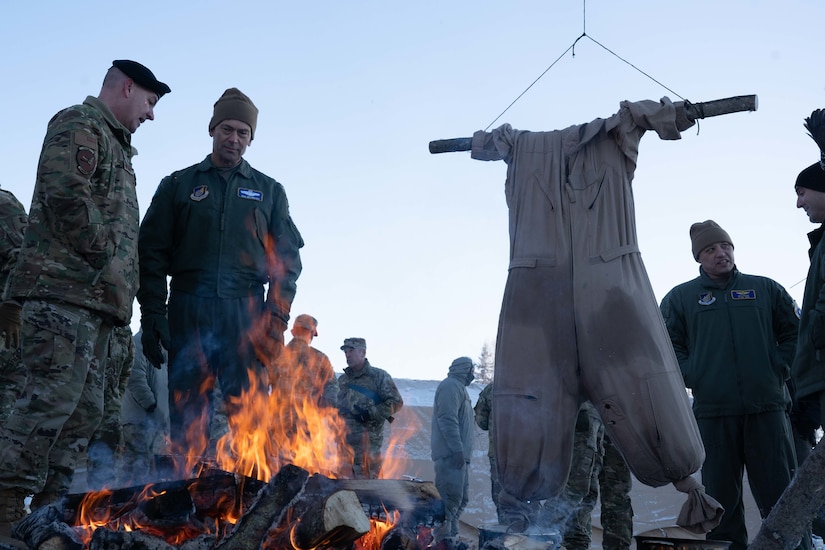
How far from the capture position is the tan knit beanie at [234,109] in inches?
216

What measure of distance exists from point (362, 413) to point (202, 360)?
17.5ft

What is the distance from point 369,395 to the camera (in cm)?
1035

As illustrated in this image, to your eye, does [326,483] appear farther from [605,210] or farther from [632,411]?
[605,210]

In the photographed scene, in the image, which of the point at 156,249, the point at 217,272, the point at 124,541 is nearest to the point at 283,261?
the point at 217,272

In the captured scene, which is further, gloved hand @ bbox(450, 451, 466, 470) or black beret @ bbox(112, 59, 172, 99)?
gloved hand @ bbox(450, 451, 466, 470)

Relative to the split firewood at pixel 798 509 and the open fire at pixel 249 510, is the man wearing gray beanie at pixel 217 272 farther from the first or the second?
the split firewood at pixel 798 509

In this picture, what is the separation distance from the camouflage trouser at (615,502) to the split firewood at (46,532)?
16.3 ft

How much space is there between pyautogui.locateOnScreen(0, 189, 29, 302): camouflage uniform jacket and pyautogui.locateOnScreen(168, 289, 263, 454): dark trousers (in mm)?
1165

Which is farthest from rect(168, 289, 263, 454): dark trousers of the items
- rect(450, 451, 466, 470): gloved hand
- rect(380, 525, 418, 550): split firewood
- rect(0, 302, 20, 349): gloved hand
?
rect(450, 451, 466, 470): gloved hand

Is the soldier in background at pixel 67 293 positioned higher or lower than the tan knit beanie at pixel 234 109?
lower

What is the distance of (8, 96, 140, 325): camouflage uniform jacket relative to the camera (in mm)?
3947

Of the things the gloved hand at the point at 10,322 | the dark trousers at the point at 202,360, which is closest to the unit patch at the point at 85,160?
the gloved hand at the point at 10,322

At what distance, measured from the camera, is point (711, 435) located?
5637 millimetres

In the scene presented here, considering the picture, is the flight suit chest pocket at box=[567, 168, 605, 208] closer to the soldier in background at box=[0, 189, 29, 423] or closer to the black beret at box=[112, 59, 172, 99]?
the black beret at box=[112, 59, 172, 99]
